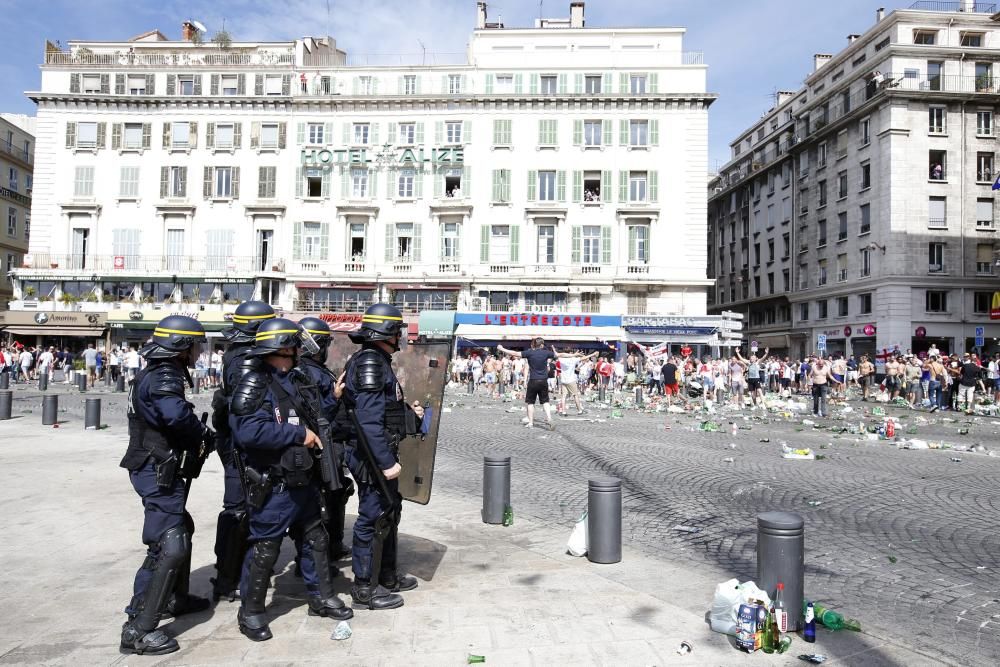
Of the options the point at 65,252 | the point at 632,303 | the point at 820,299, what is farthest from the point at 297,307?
the point at 820,299

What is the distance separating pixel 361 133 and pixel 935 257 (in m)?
30.7

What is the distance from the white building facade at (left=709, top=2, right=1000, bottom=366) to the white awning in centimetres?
1341

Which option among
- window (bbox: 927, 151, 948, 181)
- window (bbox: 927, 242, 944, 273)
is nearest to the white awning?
window (bbox: 927, 242, 944, 273)

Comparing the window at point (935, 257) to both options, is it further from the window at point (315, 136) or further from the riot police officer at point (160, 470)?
the riot police officer at point (160, 470)

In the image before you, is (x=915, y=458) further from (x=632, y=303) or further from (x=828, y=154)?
(x=828, y=154)

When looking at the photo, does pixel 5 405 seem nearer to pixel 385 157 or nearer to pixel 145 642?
pixel 145 642

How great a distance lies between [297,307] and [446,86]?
47.1 ft

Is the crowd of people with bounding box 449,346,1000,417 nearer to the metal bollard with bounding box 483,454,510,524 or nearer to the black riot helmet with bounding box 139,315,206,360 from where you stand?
the metal bollard with bounding box 483,454,510,524

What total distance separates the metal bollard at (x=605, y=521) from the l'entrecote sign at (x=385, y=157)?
108 feet

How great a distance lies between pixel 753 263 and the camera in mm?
50344

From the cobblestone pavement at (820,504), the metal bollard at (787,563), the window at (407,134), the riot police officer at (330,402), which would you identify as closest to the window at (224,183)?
Answer: the window at (407,134)

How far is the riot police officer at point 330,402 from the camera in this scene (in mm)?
4375

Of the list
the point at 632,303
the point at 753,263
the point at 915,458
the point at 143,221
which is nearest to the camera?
the point at 915,458

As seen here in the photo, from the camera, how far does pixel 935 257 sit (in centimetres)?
3534
